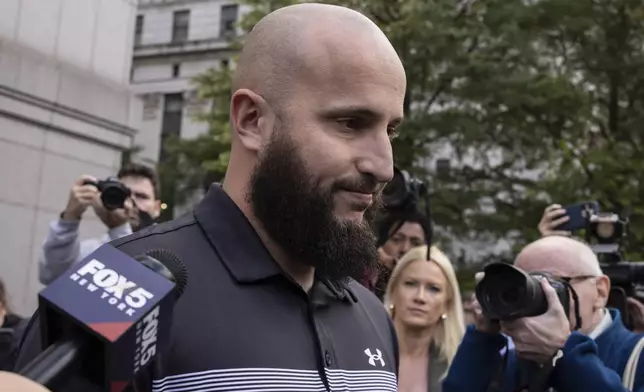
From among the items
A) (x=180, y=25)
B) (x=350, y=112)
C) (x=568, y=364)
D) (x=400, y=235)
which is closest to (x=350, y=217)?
(x=350, y=112)

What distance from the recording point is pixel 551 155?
14.3 m

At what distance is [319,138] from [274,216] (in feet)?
0.67

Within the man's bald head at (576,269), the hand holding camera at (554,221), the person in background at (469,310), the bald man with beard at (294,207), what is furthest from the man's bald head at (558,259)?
the bald man with beard at (294,207)

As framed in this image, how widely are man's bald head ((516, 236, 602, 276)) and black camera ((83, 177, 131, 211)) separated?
2075mm

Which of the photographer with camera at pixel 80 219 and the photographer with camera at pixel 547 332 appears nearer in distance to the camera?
the photographer with camera at pixel 547 332

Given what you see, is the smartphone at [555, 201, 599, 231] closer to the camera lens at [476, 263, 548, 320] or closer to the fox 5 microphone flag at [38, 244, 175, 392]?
the camera lens at [476, 263, 548, 320]

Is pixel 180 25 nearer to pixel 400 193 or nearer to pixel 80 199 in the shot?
pixel 80 199

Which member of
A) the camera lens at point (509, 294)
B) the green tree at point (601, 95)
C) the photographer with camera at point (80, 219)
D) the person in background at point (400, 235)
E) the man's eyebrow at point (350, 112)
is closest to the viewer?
the man's eyebrow at point (350, 112)

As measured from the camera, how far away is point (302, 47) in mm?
1764

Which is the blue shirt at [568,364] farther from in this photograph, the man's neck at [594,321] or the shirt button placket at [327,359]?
the shirt button placket at [327,359]

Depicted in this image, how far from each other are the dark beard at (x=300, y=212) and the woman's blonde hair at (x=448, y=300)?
261 cm

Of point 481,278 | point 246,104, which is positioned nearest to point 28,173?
point 481,278

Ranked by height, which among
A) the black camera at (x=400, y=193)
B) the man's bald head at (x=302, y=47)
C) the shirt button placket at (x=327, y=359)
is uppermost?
the man's bald head at (x=302, y=47)

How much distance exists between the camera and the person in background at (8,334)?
10.0 ft
